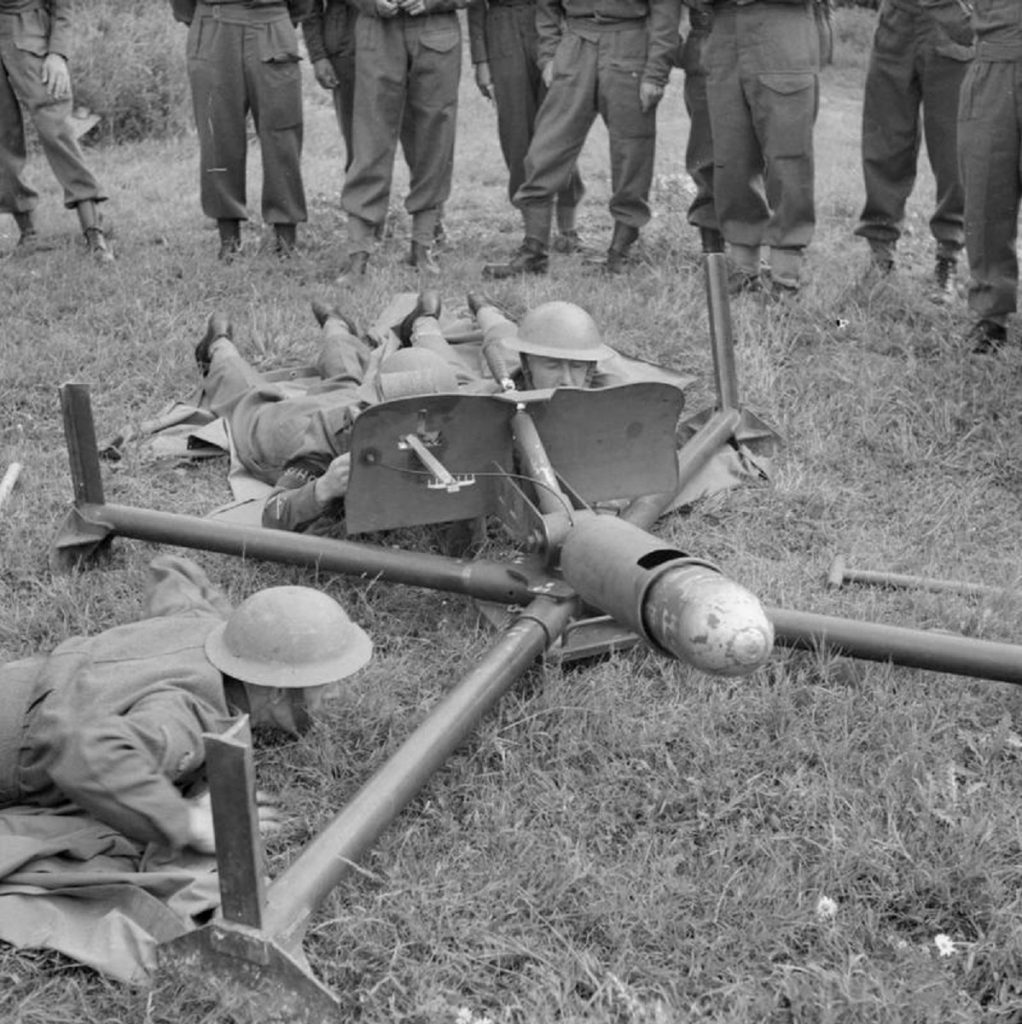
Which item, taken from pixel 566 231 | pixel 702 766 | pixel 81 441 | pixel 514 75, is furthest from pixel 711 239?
pixel 702 766

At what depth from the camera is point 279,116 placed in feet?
26.0

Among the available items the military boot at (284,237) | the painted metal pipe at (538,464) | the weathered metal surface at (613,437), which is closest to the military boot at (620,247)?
the military boot at (284,237)

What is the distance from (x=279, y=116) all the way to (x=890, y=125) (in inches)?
132

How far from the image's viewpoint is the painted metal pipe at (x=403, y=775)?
250 centimetres

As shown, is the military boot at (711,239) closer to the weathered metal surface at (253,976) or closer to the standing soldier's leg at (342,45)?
the standing soldier's leg at (342,45)

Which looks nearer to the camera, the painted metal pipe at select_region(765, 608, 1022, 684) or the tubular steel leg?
the tubular steel leg

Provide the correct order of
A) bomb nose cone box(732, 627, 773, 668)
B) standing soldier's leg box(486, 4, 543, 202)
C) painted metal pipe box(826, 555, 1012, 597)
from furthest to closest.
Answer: standing soldier's leg box(486, 4, 543, 202) < painted metal pipe box(826, 555, 1012, 597) < bomb nose cone box(732, 627, 773, 668)

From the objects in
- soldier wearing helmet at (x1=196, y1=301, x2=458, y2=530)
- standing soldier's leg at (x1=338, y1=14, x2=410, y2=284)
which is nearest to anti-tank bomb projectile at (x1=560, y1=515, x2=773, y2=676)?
soldier wearing helmet at (x1=196, y1=301, x2=458, y2=530)

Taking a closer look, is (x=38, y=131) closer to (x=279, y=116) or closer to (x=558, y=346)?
(x=279, y=116)

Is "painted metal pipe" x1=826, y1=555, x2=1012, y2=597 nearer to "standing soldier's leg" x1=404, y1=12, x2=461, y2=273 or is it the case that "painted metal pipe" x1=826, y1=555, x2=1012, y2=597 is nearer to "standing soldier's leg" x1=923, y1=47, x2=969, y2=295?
"standing soldier's leg" x1=923, y1=47, x2=969, y2=295

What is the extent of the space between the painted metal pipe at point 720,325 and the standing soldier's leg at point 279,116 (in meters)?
3.75

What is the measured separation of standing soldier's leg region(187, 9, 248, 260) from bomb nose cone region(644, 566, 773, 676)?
5.86 meters

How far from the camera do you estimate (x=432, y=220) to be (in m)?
8.02

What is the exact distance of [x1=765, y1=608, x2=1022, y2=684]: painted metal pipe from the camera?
10.9ft
